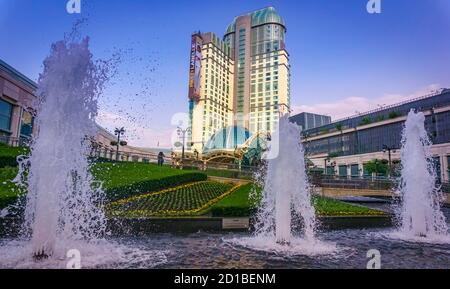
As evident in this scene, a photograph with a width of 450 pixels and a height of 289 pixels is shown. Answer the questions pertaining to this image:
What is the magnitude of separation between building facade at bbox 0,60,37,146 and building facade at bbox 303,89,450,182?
39.7 meters

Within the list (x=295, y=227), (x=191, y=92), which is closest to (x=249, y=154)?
(x=295, y=227)

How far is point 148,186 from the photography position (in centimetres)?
1683

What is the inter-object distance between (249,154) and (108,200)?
30315mm

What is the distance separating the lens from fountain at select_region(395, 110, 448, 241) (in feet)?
36.0

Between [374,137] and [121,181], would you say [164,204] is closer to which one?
[121,181]

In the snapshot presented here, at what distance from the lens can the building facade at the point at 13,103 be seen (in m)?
28.3

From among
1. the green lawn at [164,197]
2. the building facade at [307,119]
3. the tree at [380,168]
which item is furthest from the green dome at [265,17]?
the green lawn at [164,197]

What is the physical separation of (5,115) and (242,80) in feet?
239

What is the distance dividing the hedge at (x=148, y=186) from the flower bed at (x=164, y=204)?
407 millimetres

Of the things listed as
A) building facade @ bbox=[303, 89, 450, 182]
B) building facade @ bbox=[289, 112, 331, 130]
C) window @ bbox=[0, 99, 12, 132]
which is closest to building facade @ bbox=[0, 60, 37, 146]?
window @ bbox=[0, 99, 12, 132]

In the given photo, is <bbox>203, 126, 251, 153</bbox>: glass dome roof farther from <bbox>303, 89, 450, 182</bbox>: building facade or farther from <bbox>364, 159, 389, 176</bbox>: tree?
<bbox>364, 159, 389, 176</bbox>: tree

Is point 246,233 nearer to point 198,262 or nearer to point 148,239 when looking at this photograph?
point 148,239

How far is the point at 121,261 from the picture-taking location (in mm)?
6188

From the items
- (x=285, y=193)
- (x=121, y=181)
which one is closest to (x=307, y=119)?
(x=121, y=181)
